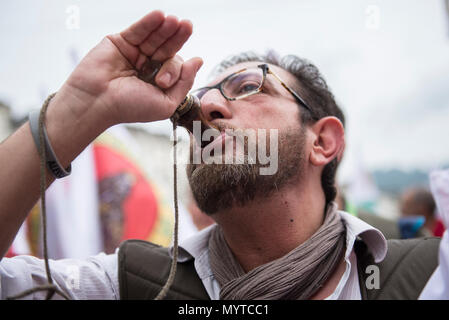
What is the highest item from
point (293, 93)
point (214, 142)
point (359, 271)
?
point (293, 93)

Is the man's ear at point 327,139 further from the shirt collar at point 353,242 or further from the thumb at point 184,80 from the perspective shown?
the thumb at point 184,80

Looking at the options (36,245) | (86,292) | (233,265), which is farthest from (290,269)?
(36,245)

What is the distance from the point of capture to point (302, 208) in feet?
6.59

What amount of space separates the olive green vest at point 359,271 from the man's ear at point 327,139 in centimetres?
53

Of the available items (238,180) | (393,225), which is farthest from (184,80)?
(393,225)

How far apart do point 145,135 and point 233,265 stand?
47.5 feet

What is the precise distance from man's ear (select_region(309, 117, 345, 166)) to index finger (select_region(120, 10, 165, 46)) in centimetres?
112

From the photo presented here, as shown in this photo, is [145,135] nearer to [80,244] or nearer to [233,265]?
[80,244]

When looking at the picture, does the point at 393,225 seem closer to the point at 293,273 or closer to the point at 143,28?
the point at 293,273

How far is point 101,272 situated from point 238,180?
2.62 ft

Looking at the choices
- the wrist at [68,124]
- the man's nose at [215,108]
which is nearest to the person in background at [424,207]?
the man's nose at [215,108]

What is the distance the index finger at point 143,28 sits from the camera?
1303 mm

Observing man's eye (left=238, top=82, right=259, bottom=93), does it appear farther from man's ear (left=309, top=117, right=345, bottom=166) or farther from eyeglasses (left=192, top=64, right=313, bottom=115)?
man's ear (left=309, top=117, right=345, bottom=166)

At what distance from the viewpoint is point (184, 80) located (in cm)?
146
